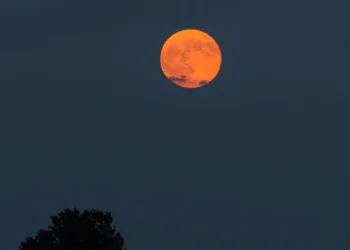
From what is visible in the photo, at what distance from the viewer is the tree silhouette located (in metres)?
55.6

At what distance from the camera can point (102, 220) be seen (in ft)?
186

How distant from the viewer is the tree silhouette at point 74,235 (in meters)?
55.6

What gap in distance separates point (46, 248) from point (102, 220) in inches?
A: 131

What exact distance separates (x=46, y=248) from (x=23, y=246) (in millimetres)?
1650

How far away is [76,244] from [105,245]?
1.50 m

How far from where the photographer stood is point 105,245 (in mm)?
56062

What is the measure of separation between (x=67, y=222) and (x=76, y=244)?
1220mm

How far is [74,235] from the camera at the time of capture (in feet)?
183

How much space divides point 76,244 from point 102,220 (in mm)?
1954

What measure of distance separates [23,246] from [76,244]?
289 cm

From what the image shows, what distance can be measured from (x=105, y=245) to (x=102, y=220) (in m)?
1.40

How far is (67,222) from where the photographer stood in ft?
183
